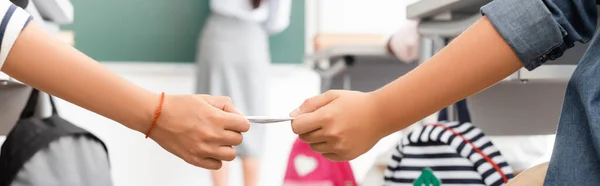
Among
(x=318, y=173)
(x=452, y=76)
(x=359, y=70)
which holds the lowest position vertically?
(x=318, y=173)

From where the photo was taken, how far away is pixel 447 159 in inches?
43.3

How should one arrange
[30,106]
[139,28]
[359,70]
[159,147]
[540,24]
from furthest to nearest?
[139,28], [159,147], [359,70], [30,106], [540,24]

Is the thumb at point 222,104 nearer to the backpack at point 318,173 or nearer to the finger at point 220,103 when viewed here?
the finger at point 220,103

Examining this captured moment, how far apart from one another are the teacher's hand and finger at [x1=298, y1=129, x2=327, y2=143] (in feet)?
0.24

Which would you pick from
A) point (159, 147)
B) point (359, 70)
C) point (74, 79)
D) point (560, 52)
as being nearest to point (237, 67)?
point (159, 147)

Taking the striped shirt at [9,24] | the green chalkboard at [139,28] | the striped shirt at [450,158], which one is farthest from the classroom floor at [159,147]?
the striped shirt at [9,24]

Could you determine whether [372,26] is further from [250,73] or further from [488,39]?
[488,39]

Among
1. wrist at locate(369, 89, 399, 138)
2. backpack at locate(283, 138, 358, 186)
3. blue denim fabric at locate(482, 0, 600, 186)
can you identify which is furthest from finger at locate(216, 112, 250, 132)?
backpack at locate(283, 138, 358, 186)

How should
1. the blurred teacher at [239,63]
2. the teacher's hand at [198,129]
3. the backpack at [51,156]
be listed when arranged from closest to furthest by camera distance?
1. the teacher's hand at [198,129]
2. the backpack at [51,156]
3. the blurred teacher at [239,63]

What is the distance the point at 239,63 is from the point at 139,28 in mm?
644

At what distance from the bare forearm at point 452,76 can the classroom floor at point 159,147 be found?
224 centimetres

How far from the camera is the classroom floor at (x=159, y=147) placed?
303 cm

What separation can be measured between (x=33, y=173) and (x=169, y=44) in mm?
2216

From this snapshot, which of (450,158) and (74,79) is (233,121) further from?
(450,158)
